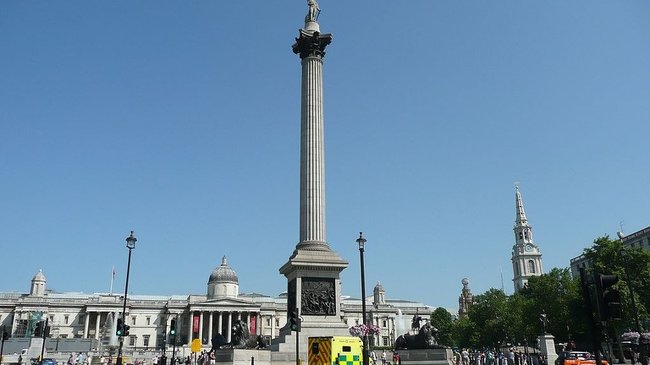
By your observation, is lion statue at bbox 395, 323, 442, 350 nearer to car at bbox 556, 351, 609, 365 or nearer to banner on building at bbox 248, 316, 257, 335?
car at bbox 556, 351, 609, 365

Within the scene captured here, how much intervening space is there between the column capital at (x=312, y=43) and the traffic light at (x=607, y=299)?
36.6 metres

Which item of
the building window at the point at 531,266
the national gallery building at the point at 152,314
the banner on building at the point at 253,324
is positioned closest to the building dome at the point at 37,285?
the national gallery building at the point at 152,314

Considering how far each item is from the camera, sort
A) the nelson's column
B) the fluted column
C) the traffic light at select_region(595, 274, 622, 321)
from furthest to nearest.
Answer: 1. the fluted column
2. the nelson's column
3. the traffic light at select_region(595, 274, 622, 321)

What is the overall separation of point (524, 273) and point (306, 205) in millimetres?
120915

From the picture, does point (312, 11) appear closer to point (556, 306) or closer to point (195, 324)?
point (556, 306)

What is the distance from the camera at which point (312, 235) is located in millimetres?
39906

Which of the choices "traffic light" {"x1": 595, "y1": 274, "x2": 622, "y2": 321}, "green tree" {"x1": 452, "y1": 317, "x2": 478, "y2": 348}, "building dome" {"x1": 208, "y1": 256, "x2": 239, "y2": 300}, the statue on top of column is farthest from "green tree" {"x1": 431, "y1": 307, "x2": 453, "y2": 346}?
"traffic light" {"x1": 595, "y1": 274, "x2": 622, "y2": 321}

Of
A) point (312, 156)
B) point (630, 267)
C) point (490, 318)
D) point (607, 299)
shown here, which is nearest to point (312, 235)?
point (312, 156)

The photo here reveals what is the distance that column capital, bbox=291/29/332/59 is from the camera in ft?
149

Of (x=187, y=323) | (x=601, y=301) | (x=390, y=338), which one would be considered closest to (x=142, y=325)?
(x=187, y=323)

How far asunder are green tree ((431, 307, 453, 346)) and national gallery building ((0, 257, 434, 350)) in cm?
1338

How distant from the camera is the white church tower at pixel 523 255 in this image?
14625 cm

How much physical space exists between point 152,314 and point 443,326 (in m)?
68.2

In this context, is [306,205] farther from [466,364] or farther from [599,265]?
[599,265]
